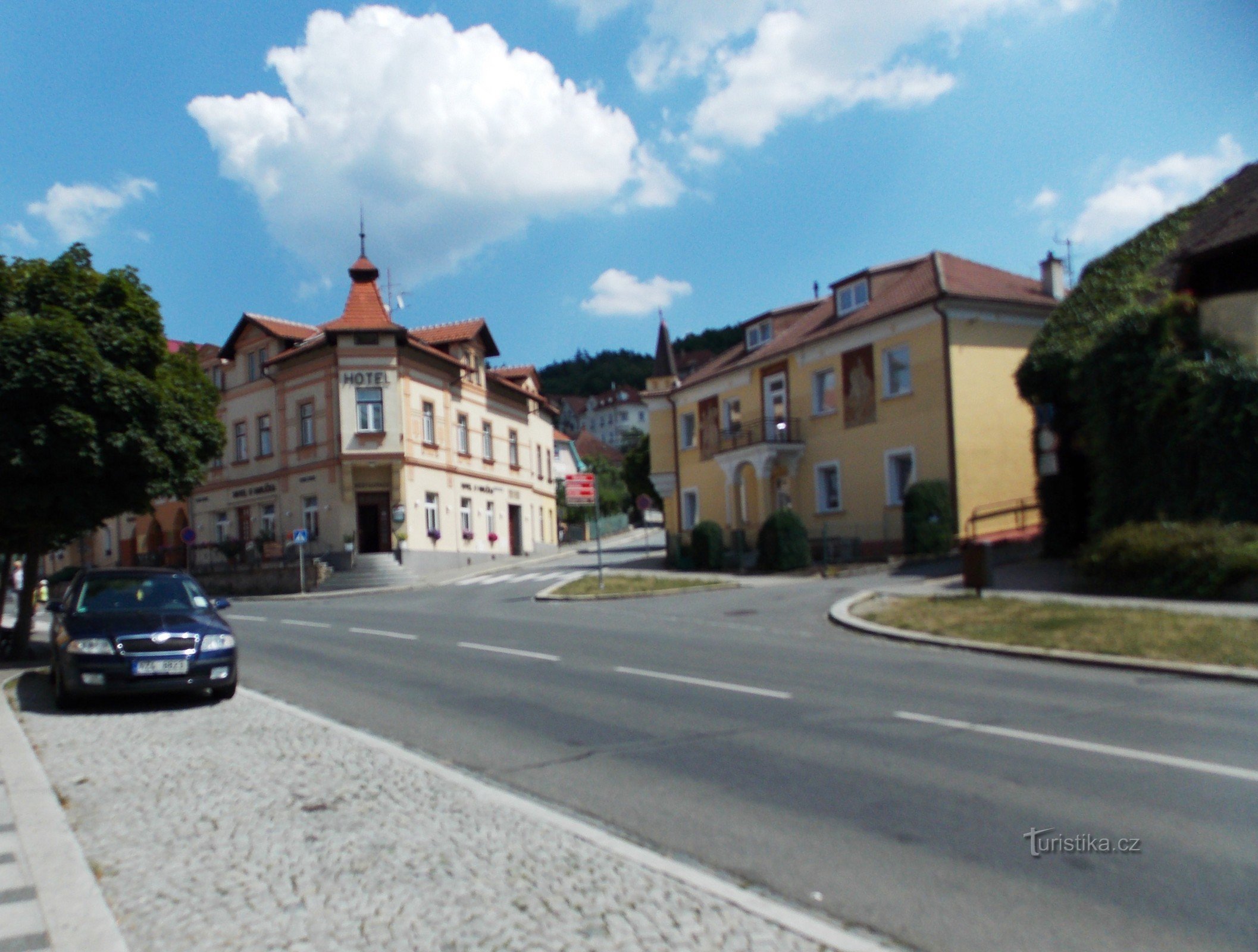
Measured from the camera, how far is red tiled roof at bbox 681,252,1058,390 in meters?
31.0

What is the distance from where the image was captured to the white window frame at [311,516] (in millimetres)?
42625

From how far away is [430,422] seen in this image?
44.2 metres

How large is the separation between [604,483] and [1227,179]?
223 ft

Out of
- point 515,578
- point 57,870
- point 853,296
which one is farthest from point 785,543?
point 57,870

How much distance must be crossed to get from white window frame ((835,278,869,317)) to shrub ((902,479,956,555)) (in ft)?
27.6

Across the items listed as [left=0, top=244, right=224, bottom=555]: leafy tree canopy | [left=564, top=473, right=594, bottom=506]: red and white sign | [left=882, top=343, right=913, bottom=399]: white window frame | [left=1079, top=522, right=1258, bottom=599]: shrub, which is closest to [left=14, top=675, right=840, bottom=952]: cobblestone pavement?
[left=0, top=244, right=224, bottom=555]: leafy tree canopy

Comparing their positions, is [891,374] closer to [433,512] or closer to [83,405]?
[433,512]

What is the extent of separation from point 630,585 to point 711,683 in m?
16.1

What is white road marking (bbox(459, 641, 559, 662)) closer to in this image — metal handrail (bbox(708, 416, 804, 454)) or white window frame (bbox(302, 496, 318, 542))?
metal handrail (bbox(708, 416, 804, 454))

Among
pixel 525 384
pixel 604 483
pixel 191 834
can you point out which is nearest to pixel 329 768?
pixel 191 834

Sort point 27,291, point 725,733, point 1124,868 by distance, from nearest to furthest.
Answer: point 1124,868, point 725,733, point 27,291

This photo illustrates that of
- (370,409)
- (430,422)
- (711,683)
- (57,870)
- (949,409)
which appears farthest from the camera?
(430,422)

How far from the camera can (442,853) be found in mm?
5152

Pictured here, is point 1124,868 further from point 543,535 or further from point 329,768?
point 543,535
